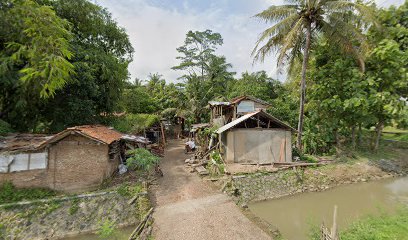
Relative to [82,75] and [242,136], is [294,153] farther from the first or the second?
[82,75]

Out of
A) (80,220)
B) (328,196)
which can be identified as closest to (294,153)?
(328,196)

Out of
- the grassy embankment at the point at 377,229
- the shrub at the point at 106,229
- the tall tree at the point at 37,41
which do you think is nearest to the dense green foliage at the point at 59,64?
the tall tree at the point at 37,41

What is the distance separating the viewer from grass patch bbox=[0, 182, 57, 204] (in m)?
8.13

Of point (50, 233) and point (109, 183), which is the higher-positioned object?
point (109, 183)

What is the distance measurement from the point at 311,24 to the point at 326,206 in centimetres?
1160

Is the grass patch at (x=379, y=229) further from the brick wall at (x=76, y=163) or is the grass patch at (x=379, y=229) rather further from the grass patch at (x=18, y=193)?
the grass patch at (x=18, y=193)

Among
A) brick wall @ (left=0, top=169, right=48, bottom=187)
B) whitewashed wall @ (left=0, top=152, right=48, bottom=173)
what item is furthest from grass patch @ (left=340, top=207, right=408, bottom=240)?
whitewashed wall @ (left=0, top=152, right=48, bottom=173)

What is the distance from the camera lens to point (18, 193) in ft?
27.6

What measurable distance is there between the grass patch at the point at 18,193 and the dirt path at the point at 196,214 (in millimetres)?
4842

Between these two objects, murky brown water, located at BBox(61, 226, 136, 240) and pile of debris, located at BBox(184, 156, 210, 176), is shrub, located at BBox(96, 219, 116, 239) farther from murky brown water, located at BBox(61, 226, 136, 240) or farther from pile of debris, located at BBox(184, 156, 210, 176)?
pile of debris, located at BBox(184, 156, 210, 176)

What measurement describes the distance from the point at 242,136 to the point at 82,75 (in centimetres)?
1068

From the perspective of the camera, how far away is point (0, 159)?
8.34 metres

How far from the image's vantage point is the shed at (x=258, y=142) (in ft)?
42.2

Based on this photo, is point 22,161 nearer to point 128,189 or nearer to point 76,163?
point 76,163
